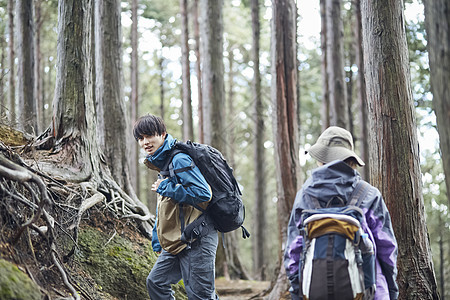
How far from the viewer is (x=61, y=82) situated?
733 centimetres

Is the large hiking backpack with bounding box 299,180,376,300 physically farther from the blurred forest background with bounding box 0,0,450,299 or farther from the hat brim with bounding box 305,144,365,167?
the blurred forest background with bounding box 0,0,450,299

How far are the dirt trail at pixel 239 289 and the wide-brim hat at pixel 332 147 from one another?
6.26m

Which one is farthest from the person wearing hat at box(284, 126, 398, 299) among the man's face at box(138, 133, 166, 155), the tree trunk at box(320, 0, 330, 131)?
the tree trunk at box(320, 0, 330, 131)

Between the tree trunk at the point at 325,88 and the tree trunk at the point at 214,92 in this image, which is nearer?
the tree trunk at the point at 214,92

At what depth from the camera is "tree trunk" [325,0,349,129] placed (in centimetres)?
1450

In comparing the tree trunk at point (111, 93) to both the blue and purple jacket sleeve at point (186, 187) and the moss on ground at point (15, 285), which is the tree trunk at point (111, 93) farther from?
the moss on ground at point (15, 285)

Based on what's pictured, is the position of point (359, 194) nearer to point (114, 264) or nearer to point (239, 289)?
point (114, 264)

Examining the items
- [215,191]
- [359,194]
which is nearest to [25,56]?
[215,191]

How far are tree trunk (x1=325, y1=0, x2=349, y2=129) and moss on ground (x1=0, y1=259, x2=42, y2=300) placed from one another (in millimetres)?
11597

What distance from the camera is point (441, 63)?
10.5 ft

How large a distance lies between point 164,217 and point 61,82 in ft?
11.9

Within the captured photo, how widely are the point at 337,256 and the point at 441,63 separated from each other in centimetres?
143

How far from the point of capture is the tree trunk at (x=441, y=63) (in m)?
3.15

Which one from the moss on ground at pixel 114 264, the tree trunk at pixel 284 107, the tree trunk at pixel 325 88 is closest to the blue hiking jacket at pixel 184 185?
the moss on ground at pixel 114 264
